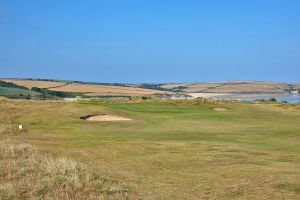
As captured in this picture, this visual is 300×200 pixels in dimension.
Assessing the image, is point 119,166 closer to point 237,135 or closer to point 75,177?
point 75,177

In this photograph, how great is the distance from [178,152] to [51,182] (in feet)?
33.0

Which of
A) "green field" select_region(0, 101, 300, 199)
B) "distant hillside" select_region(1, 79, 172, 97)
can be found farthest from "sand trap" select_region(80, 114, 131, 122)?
"distant hillside" select_region(1, 79, 172, 97)

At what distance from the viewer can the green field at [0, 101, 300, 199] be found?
14977mm

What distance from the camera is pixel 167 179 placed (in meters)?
16.4

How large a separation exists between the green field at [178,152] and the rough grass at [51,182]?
1.04 metres

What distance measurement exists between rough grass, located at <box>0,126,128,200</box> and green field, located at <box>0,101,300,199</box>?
1.04 metres

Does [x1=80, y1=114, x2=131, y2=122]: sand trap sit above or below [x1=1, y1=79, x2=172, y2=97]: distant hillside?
below

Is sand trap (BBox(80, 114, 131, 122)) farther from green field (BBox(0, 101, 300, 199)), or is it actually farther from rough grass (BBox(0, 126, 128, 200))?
rough grass (BBox(0, 126, 128, 200))

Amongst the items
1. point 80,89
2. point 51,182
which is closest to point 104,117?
point 51,182

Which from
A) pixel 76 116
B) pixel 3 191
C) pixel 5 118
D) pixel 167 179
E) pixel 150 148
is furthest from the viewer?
pixel 76 116

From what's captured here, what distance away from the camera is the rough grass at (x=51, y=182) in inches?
488

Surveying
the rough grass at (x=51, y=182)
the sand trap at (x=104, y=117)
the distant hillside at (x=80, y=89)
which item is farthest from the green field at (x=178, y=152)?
the distant hillside at (x=80, y=89)

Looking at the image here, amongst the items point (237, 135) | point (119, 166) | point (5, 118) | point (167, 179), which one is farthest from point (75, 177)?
point (5, 118)

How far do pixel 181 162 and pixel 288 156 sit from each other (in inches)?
197
